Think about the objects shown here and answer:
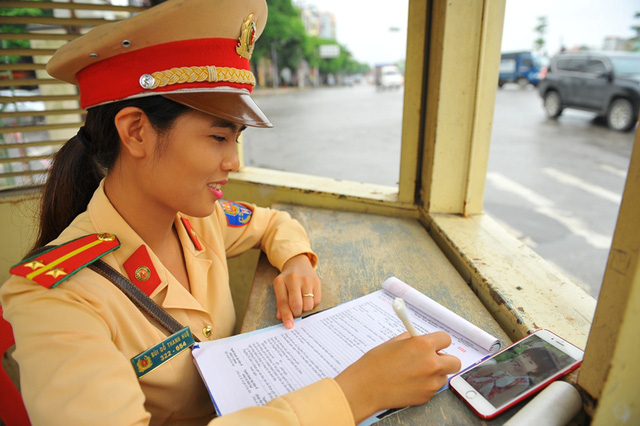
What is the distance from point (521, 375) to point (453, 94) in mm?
1105

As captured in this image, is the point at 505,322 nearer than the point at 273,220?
Yes

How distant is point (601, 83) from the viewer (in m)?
8.67

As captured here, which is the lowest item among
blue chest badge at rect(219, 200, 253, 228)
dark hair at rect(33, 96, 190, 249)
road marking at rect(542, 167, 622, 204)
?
road marking at rect(542, 167, 622, 204)

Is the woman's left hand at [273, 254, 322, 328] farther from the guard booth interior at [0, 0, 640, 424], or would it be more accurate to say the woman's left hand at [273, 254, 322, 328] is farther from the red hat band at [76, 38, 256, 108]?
the red hat band at [76, 38, 256, 108]

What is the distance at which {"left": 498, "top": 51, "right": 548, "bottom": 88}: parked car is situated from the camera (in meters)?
19.5

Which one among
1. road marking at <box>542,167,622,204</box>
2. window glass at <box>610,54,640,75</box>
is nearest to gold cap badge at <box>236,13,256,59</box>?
road marking at <box>542,167,622,204</box>

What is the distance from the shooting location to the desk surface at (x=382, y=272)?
0.77 m

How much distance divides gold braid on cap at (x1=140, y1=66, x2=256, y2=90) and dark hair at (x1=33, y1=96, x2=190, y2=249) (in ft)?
0.51

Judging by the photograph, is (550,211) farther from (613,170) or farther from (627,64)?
(627,64)

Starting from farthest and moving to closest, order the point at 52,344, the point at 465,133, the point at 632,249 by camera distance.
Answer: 1. the point at 465,133
2. the point at 52,344
3. the point at 632,249

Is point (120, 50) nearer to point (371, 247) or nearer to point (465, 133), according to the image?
point (371, 247)

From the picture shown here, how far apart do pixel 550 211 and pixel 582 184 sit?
1.42m

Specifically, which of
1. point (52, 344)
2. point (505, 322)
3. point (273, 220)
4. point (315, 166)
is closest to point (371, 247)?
point (273, 220)

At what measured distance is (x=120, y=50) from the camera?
33.2 inches
